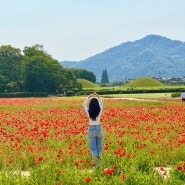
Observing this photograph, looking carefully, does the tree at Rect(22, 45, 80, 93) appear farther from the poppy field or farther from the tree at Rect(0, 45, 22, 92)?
the poppy field

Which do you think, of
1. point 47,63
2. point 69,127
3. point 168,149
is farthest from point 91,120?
point 47,63

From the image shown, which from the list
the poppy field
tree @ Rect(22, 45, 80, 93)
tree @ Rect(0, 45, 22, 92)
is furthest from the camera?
tree @ Rect(0, 45, 22, 92)

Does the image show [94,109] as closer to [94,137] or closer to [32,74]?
[94,137]

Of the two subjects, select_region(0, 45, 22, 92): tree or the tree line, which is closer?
the tree line

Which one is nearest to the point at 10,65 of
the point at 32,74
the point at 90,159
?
the point at 32,74

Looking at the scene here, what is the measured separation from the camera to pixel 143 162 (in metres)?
9.21

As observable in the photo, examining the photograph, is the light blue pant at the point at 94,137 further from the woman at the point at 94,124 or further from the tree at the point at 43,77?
the tree at the point at 43,77

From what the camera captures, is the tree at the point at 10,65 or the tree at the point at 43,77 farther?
the tree at the point at 10,65

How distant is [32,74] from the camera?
96688 mm

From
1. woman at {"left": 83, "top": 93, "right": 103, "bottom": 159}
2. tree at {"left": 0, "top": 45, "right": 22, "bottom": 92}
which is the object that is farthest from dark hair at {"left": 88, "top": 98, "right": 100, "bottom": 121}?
tree at {"left": 0, "top": 45, "right": 22, "bottom": 92}

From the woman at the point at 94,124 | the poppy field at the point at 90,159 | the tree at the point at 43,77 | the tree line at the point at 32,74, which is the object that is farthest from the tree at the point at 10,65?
the woman at the point at 94,124

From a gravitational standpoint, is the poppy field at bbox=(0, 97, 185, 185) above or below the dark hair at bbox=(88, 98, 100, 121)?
below

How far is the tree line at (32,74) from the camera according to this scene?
96.7 metres

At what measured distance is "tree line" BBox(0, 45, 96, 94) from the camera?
3807 inches
